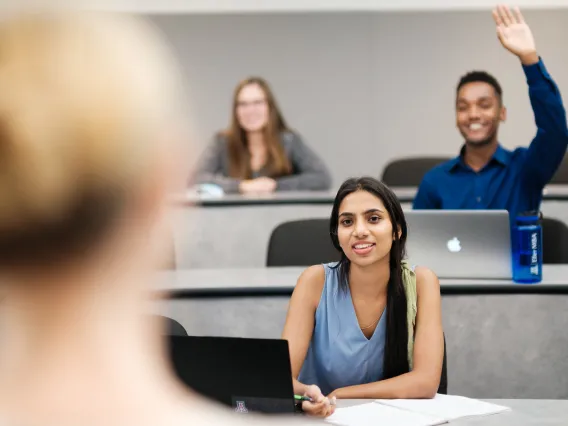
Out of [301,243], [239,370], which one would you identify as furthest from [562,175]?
[239,370]

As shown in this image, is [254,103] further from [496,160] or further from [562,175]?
[496,160]

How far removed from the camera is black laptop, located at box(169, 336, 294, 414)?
5.57 feet

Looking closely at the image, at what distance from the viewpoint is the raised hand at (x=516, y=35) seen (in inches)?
131

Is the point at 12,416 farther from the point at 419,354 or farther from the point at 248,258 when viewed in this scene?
the point at 248,258

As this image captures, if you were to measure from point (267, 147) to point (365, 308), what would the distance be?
2.82 metres

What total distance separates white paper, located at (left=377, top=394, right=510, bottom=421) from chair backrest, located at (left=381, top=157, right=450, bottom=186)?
326 cm

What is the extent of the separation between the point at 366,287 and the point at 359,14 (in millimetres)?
5143

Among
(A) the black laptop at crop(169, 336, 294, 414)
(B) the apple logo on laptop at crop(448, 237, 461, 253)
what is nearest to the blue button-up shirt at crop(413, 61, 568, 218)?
(B) the apple logo on laptop at crop(448, 237, 461, 253)

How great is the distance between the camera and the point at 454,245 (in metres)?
3.04

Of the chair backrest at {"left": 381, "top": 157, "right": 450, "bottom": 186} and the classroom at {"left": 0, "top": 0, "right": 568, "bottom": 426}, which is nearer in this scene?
the classroom at {"left": 0, "top": 0, "right": 568, "bottom": 426}

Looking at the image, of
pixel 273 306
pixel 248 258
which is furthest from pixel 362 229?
pixel 248 258

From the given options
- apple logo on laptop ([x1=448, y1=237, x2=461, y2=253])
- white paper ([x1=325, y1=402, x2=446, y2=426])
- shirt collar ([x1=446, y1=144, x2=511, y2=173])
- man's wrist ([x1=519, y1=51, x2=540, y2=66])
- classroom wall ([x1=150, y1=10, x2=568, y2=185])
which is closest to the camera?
white paper ([x1=325, y1=402, x2=446, y2=426])

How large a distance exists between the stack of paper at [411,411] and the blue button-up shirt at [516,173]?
1.55 meters

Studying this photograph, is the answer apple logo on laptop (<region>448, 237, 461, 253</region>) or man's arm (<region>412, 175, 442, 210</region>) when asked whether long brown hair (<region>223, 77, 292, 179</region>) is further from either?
apple logo on laptop (<region>448, 237, 461, 253</region>)
